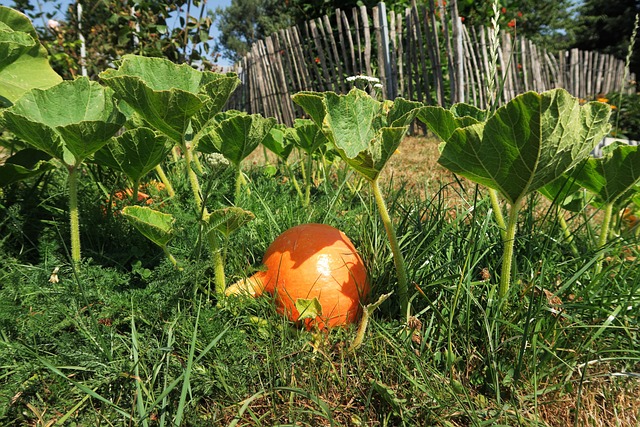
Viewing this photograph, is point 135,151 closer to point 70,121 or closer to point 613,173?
point 70,121

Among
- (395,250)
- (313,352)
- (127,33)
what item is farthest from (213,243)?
(127,33)

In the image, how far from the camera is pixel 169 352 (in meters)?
1.15

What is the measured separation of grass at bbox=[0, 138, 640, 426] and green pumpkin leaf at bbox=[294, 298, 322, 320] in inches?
2.3

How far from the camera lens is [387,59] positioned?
6.51 m

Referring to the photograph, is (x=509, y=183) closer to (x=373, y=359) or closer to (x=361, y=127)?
(x=361, y=127)

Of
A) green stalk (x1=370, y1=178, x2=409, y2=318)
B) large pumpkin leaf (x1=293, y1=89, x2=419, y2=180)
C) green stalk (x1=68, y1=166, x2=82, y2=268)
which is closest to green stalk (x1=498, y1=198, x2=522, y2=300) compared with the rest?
green stalk (x1=370, y1=178, x2=409, y2=318)

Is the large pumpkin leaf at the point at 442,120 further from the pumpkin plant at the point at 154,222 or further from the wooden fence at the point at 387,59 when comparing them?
the wooden fence at the point at 387,59

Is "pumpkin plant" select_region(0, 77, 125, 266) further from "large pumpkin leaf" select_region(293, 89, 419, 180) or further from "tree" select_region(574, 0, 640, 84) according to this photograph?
"tree" select_region(574, 0, 640, 84)

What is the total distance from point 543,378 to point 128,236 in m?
1.42

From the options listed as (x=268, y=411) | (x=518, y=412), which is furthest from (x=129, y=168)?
(x=518, y=412)

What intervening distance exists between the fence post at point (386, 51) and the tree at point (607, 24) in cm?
2291

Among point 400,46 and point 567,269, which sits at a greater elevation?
point 400,46

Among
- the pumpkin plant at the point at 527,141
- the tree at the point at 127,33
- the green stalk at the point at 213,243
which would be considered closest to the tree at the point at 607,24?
the tree at the point at 127,33

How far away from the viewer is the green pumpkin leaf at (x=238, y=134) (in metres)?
1.62
